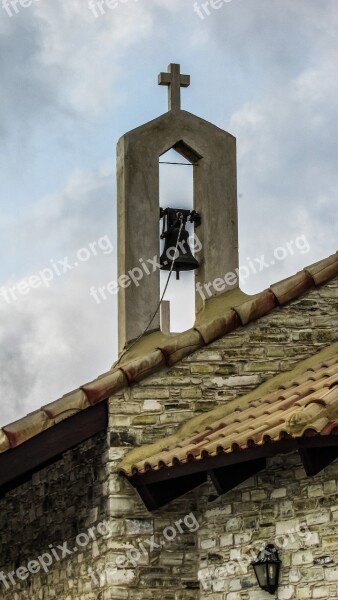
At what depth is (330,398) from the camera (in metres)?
8.25

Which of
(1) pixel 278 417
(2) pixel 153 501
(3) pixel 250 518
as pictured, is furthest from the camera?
(2) pixel 153 501

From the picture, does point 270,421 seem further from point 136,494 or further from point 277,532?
point 136,494

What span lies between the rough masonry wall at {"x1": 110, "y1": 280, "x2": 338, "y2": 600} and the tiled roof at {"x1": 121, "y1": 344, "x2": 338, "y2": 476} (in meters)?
0.22

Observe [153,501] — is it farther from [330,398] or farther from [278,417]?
[330,398]

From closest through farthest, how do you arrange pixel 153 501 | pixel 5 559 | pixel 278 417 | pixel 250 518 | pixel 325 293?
pixel 278 417
pixel 250 518
pixel 153 501
pixel 325 293
pixel 5 559

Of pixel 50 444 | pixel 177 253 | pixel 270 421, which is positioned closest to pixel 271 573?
pixel 270 421

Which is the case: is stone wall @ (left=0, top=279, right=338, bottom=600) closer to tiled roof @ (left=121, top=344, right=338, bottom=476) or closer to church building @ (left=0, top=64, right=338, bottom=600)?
church building @ (left=0, top=64, right=338, bottom=600)

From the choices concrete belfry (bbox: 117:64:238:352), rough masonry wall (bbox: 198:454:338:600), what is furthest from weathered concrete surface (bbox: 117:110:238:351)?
rough masonry wall (bbox: 198:454:338:600)

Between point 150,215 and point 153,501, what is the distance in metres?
2.78

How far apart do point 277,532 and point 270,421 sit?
0.95 m

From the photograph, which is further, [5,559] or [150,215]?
[5,559]

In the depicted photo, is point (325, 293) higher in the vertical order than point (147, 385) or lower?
higher

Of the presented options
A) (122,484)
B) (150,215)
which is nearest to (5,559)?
(122,484)

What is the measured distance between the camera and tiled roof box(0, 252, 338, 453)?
33.0 feet
